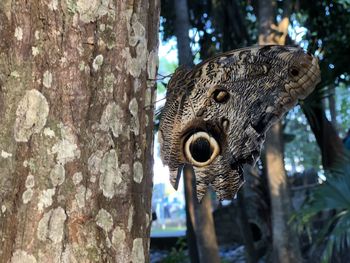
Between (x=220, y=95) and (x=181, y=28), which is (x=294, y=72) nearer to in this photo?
(x=220, y=95)

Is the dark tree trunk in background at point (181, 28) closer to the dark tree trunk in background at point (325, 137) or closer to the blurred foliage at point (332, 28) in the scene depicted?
the blurred foliage at point (332, 28)

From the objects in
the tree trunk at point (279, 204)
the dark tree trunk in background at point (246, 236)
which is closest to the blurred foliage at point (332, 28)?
the tree trunk at point (279, 204)

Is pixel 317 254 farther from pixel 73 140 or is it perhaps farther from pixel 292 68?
pixel 73 140

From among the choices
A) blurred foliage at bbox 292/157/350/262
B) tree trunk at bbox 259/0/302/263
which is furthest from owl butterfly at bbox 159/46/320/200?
tree trunk at bbox 259/0/302/263

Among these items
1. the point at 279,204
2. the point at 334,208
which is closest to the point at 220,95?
the point at 334,208

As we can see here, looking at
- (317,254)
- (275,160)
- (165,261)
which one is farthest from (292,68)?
(165,261)
